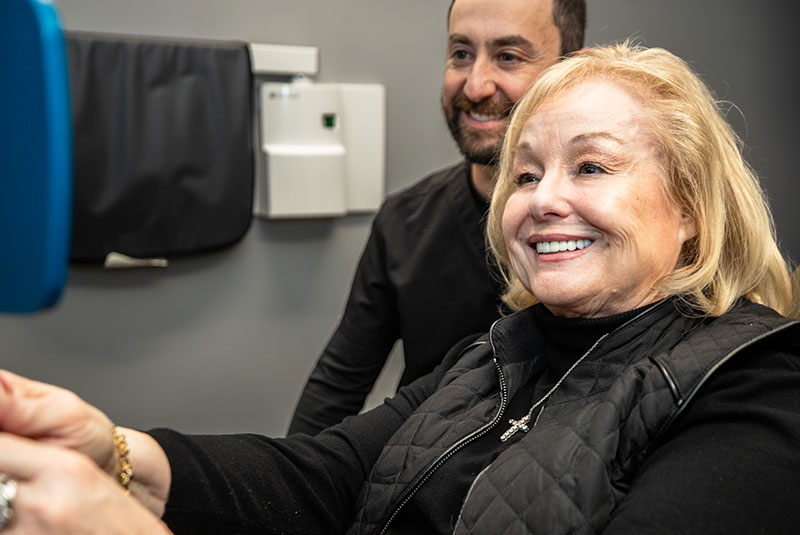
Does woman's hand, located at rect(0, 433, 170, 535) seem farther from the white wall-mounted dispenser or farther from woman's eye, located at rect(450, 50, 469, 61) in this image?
the white wall-mounted dispenser

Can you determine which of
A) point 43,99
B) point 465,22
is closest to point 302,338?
point 465,22

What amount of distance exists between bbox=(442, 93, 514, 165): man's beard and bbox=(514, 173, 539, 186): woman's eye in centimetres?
33

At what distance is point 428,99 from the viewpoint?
6.82 ft

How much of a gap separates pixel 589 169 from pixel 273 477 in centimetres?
55

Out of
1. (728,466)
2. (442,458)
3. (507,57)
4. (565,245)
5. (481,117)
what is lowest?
(442,458)

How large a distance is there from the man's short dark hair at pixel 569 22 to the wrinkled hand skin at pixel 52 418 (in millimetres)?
1124

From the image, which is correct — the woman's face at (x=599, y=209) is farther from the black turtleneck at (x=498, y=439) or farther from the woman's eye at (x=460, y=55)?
the woman's eye at (x=460, y=55)

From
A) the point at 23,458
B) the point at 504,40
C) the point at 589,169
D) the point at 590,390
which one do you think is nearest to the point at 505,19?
the point at 504,40

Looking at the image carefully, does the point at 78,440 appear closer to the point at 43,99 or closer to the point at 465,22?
the point at 43,99

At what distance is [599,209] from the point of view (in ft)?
3.11

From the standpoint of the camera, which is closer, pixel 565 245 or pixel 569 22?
pixel 565 245

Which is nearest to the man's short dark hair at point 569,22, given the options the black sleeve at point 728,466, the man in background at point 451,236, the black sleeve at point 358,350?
the man in background at point 451,236

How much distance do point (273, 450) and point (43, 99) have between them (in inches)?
24.7

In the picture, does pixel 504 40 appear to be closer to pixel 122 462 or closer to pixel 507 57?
pixel 507 57
